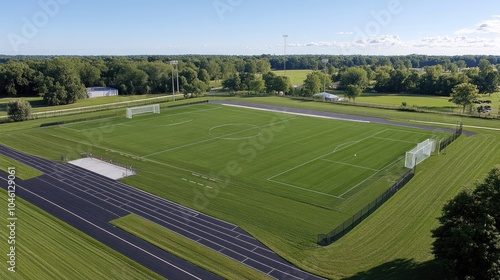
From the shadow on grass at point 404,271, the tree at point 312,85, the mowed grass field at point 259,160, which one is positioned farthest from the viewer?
the tree at point 312,85

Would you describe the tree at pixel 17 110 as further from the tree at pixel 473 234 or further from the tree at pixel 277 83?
the tree at pixel 473 234

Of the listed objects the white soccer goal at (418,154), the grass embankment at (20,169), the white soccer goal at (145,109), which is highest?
the white soccer goal at (145,109)

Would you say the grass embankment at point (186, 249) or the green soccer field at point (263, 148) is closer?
the grass embankment at point (186, 249)

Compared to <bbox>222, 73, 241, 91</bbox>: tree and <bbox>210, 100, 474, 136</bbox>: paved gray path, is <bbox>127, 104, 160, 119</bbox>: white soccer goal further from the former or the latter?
<bbox>222, 73, 241, 91</bbox>: tree

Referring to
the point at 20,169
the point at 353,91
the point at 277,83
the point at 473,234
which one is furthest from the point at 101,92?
the point at 473,234

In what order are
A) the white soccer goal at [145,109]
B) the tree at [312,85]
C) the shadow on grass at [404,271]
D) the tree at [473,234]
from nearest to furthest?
the tree at [473,234] → the shadow on grass at [404,271] → the white soccer goal at [145,109] → the tree at [312,85]

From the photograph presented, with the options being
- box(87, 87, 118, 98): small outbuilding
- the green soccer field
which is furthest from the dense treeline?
the green soccer field

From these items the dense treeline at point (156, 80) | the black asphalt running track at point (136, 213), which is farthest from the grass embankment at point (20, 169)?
the dense treeline at point (156, 80)

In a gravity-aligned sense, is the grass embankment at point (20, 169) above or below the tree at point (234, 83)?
below
